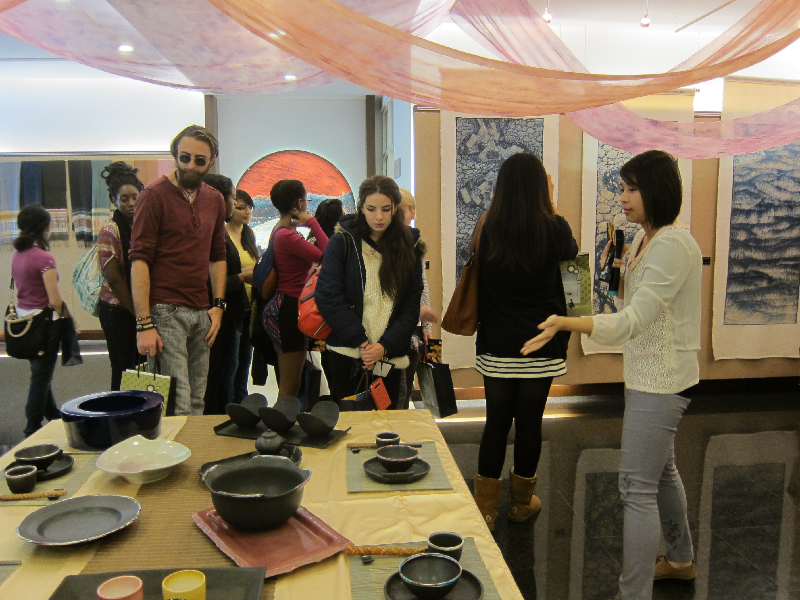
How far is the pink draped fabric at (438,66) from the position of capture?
5.18 ft

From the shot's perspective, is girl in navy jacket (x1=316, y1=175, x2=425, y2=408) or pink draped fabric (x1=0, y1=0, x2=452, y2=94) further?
girl in navy jacket (x1=316, y1=175, x2=425, y2=408)

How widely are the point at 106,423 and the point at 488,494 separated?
5.01 feet

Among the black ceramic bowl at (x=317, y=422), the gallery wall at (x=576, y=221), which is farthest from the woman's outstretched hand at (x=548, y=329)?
the gallery wall at (x=576, y=221)

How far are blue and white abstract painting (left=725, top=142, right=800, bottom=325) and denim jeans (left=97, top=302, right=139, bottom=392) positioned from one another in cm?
396

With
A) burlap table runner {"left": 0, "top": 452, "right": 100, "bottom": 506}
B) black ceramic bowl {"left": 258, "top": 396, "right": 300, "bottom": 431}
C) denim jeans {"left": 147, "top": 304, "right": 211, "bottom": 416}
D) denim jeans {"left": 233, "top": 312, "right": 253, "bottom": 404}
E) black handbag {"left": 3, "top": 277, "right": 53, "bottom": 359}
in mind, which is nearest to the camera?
burlap table runner {"left": 0, "top": 452, "right": 100, "bottom": 506}

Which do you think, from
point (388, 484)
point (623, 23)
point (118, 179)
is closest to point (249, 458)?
point (388, 484)

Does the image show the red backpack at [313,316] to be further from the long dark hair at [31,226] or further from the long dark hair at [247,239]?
the long dark hair at [31,226]

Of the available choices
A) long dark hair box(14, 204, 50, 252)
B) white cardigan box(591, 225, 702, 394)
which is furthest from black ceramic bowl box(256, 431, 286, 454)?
long dark hair box(14, 204, 50, 252)

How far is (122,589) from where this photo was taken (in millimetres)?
857

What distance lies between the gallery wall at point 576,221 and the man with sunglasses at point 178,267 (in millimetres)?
1952

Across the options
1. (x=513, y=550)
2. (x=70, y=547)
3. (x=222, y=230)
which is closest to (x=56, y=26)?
(x=222, y=230)

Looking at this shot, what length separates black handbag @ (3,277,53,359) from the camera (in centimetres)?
331

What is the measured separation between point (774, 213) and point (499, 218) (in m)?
3.25

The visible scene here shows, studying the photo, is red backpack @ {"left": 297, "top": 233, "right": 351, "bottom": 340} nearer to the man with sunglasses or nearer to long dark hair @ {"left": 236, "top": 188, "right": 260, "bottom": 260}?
the man with sunglasses
